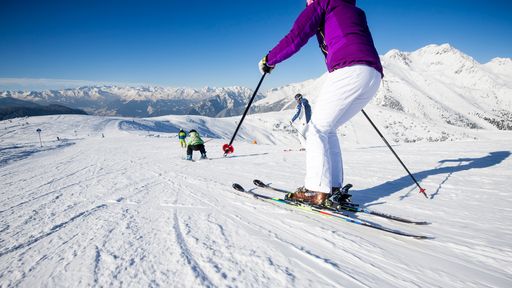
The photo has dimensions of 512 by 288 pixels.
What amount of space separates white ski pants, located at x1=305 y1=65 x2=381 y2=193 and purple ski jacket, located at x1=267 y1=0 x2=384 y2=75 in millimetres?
125

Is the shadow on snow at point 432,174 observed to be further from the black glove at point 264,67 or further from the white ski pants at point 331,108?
the black glove at point 264,67

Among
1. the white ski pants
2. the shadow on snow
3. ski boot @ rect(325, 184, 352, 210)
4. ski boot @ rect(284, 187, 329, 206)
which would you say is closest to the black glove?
the white ski pants

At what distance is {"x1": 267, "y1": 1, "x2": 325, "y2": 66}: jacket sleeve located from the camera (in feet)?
10.3

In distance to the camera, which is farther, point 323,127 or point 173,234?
point 323,127

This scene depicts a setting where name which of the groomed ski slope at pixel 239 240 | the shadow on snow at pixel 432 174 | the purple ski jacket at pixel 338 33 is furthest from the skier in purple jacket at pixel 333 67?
the shadow on snow at pixel 432 174

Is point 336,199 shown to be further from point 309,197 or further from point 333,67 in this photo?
point 333,67

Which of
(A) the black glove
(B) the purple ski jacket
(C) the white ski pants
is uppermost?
(B) the purple ski jacket

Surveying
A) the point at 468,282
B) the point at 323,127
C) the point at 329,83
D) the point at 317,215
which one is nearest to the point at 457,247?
the point at 468,282

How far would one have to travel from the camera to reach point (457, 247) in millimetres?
2395

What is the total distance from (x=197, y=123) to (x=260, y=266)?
129m

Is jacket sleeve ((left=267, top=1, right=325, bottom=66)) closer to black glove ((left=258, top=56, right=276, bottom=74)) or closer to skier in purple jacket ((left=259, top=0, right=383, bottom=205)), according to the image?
skier in purple jacket ((left=259, top=0, right=383, bottom=205))

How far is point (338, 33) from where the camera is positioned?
3086 mm

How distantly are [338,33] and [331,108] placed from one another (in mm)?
916

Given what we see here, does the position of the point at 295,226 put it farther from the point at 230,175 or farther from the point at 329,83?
the point at 230,175
